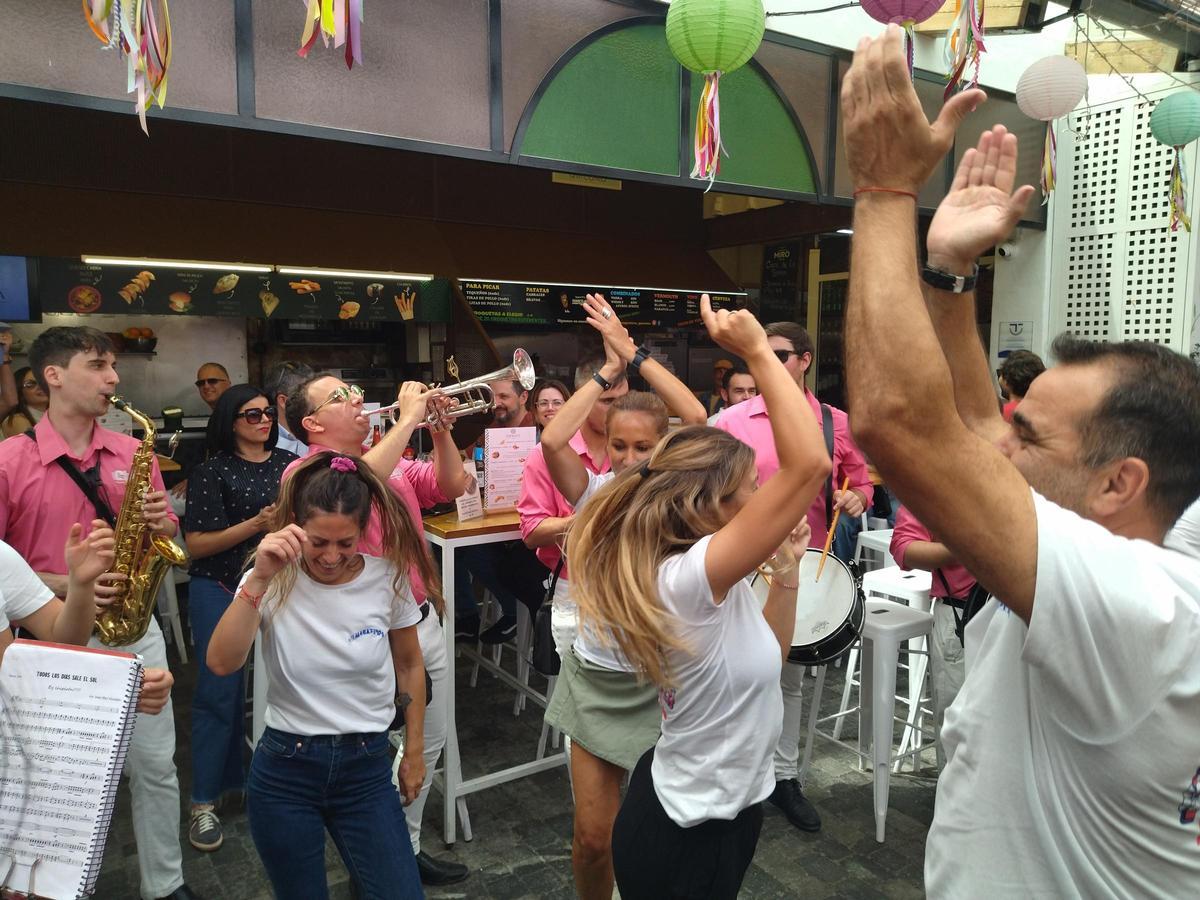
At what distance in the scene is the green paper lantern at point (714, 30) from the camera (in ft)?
14.2

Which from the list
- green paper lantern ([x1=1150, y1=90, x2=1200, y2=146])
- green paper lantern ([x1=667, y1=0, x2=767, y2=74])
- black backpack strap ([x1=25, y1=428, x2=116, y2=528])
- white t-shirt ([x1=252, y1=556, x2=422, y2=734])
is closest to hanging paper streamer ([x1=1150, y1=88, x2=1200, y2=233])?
green paper lantern ([x1=1150, y1=90, x2=1200, y2=146])

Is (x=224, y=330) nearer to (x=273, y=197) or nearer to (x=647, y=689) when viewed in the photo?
(x=273, y=197)

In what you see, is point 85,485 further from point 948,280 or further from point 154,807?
point 948,280

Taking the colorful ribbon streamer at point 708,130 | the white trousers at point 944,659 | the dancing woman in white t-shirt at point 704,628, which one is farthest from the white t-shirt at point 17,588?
the colorful ribbon streamer at point 708,130

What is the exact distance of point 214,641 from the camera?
87.0 inches

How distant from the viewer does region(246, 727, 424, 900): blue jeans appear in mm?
2152

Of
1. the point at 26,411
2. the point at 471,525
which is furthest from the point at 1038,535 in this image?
the point at 26,411

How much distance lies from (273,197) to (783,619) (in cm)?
817

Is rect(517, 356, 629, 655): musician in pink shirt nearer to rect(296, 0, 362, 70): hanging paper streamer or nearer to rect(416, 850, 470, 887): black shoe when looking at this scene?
rect(416, 850, 470, 887): black shoe

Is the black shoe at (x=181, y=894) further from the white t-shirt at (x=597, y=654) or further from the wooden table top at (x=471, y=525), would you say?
the white t-shirt at (x=597, y=654)

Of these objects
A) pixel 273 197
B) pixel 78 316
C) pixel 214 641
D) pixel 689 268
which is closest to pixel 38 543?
pixel 214 641

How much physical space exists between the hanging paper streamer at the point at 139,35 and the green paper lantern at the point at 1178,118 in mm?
7005

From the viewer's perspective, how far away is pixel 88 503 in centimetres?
304

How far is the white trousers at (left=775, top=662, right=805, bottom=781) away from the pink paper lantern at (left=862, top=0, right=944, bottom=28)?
3.55 m
